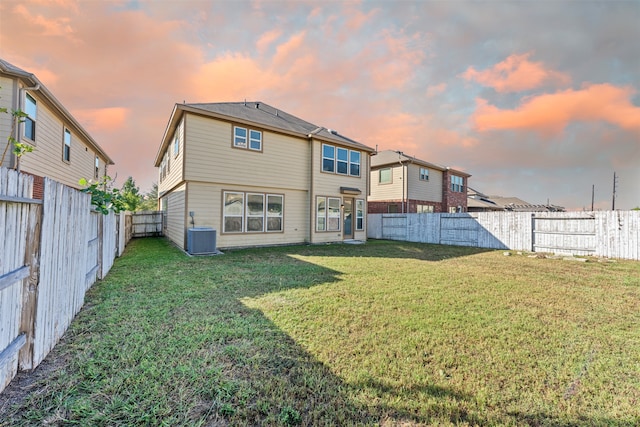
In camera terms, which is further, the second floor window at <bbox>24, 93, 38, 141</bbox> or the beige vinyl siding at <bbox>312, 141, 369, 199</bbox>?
the beige vinyl siding at <bbox>312, 141, 369, 199</bbox>

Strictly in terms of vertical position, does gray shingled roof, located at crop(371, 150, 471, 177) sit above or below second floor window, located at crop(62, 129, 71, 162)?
above

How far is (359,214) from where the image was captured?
48.9 feet

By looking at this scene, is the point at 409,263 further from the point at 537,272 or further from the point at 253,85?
the point at 253,85

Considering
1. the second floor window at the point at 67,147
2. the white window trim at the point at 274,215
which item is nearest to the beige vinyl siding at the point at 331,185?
the white window trim at the point at 274,215

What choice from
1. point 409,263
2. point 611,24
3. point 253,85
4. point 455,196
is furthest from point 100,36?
point 455,196

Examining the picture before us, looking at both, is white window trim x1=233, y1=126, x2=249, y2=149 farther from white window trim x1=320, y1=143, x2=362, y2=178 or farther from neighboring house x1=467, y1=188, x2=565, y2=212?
neighboring house x1=467, y1=188, x2=565, y2=212

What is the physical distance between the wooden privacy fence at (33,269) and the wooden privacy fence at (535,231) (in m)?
14.9

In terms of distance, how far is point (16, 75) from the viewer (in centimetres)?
720

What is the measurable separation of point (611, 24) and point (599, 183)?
4272cm

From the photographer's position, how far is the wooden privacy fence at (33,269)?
208 cm

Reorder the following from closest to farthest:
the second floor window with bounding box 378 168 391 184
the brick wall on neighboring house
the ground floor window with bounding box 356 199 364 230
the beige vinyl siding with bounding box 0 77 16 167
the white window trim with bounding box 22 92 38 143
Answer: the beige vinyl siding with bounding box 0 77 16 167, the white window trim with bounding box 22 92 38 143, the ground floor window with bounding box 356 199 364 230, the second floor window with bounding box 378 168 391 184, the brick wall on neighboring house

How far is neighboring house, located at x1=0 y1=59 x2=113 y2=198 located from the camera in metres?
7.32

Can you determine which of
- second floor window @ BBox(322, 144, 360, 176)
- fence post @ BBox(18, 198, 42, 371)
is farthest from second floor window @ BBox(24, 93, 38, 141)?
second floor window @ BBox(322, 144, 360, 176)

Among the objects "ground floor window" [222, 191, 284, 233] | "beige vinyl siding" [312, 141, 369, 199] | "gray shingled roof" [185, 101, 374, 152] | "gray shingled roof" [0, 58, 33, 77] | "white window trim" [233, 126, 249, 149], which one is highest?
"gray shingled roof" [185, 101, 374, 152]
